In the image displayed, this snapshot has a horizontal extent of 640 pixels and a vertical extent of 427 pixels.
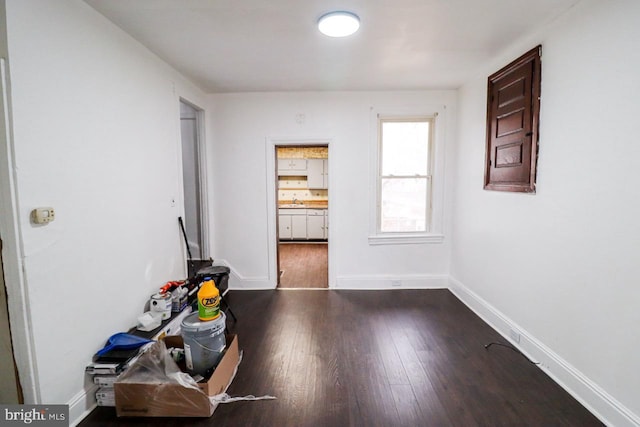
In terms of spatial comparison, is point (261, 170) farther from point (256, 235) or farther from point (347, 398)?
point (347, 398)

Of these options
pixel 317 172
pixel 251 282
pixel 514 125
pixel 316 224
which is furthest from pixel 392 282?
pixel 317 172

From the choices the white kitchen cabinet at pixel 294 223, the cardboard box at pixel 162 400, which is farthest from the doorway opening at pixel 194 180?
the white kitchen cabinet at pixel 294 223

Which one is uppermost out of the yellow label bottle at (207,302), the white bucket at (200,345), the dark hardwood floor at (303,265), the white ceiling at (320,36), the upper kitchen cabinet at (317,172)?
the white ceiling at (320,36)

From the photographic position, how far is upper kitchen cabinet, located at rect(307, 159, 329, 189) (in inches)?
287

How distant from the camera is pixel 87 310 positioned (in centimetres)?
183

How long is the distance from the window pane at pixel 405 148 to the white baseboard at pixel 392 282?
1.43 metres

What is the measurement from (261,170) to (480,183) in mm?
2642

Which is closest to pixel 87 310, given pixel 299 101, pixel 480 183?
pixel 299 101

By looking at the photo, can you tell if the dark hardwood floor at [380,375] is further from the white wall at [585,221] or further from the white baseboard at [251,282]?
the white baseboard at [251,282]

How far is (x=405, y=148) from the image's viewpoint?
386cm

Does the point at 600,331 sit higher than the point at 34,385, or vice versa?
the point at 600,331

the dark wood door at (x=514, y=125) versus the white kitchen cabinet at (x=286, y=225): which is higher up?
the dark wood door at (x=514, y=125)

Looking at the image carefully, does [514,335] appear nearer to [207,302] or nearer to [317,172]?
[207,302]

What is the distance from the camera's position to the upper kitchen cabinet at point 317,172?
7293 mm
